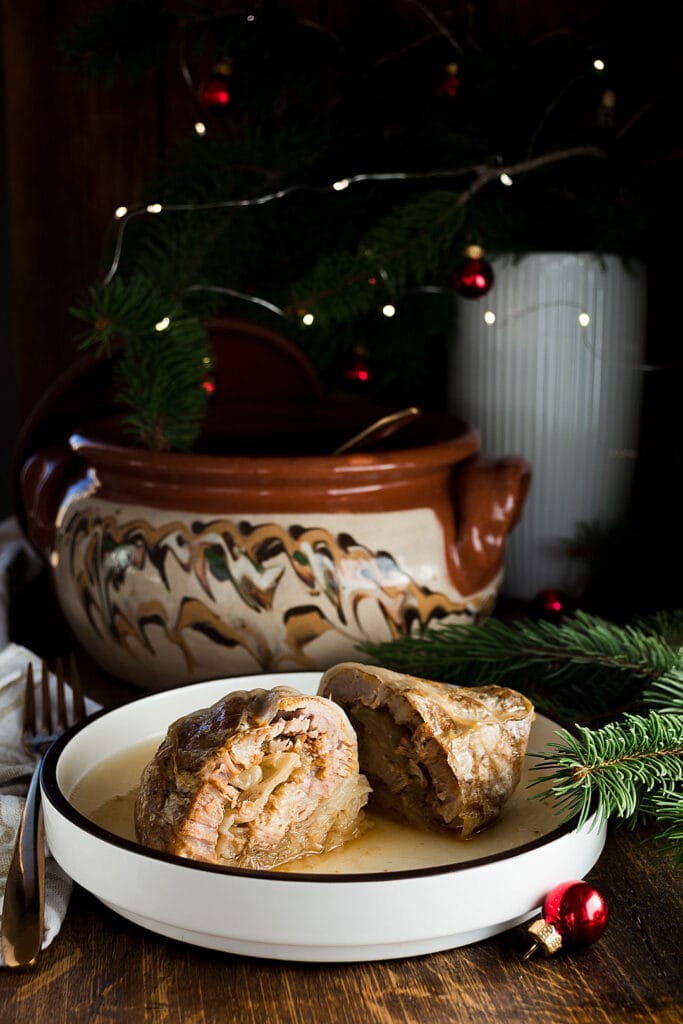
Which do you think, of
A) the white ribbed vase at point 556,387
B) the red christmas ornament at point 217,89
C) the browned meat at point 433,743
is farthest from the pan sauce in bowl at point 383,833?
the red christmas ornament at point 217,89

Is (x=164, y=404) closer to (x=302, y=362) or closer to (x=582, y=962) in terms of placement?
(x=302, y=362)

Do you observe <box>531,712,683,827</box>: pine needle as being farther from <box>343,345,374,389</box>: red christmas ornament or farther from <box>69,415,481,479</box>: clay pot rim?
<box>343,345,374,389</box>: red christmas ornament

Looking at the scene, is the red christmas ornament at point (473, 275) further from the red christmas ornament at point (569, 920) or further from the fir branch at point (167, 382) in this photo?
the red christmas ornament at point (569, 920)

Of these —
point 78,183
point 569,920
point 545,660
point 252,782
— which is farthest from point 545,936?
point 78,183

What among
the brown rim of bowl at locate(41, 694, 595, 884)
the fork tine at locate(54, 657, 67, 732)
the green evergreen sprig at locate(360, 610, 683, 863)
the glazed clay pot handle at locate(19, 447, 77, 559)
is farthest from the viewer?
the glazed clay pot handle at locate(19, 447, 77, 559)

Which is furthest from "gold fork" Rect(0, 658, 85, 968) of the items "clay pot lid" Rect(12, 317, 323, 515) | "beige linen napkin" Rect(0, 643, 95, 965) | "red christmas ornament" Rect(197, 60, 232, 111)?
"red christmas ornament" Rect(197, 60, 232, 111)

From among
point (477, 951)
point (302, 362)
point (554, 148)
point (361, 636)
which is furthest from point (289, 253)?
point (477, 951)

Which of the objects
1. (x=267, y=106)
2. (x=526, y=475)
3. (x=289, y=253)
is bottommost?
(x=526, y=475)
